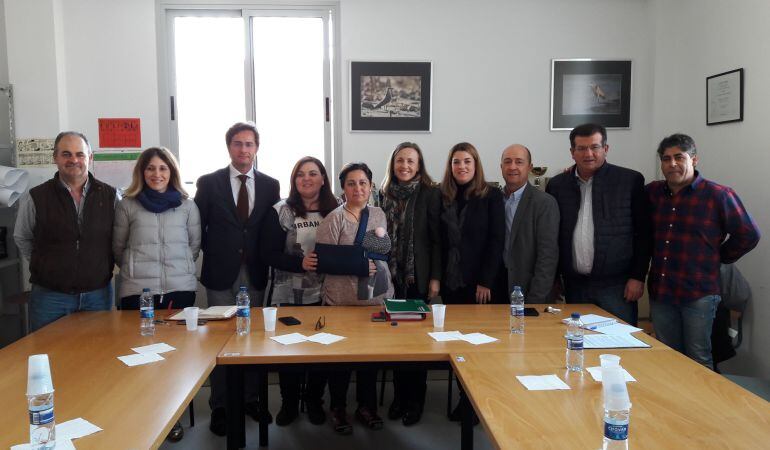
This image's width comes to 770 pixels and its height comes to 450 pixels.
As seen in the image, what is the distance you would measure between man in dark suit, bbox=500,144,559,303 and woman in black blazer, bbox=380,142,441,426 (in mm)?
446

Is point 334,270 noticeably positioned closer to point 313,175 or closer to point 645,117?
point 313,175

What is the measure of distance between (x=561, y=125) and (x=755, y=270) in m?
1.80

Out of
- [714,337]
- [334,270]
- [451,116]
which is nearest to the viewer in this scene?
[334,270]

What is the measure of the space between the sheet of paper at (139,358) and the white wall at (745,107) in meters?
3.59

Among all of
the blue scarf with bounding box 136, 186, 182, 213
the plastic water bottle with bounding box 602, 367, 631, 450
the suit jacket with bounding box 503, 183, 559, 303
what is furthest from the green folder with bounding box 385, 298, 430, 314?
the plastic water bottle with bounding box 602, 367, 631, 450

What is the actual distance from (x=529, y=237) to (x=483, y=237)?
10.6 inches

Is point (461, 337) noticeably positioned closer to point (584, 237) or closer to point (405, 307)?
point (405, 307)

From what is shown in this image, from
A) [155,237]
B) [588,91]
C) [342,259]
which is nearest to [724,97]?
[588,91]

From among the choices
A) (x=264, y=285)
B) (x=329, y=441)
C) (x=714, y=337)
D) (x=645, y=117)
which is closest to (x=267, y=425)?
(x=329, y=441)

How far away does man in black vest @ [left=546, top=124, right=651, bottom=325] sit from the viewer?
3135 mm

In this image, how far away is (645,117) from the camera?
15.5 ft

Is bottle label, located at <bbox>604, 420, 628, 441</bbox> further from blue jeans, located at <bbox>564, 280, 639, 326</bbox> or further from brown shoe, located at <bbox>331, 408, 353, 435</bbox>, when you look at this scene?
brown shoe, located at <bbox>331, 408, 353, 435</bbox>

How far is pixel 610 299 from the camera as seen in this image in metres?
Answer: 3.20

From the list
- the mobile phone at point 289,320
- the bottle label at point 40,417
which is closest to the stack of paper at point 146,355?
the mobile phone at point 289,320
